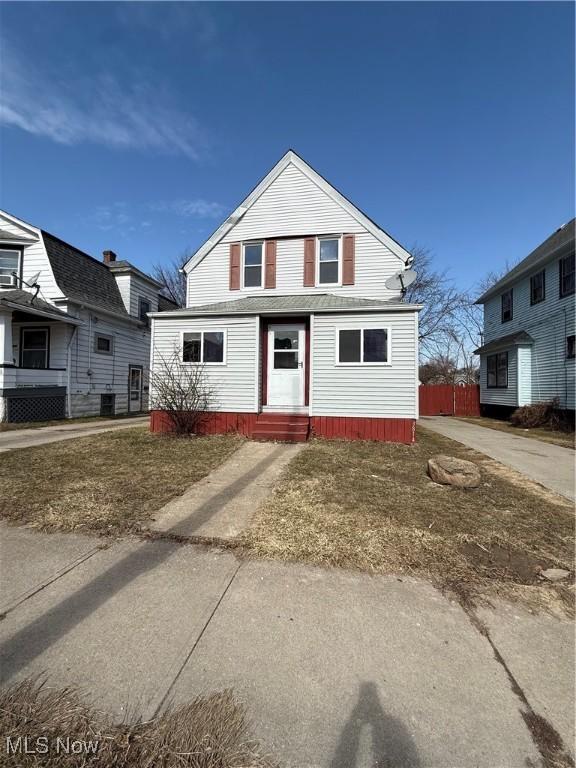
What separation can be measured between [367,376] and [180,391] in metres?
4.90

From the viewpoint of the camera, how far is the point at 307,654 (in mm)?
2102

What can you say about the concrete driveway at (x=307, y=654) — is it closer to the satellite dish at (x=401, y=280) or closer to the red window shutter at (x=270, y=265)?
the satellite dish at (x=401, y=280)

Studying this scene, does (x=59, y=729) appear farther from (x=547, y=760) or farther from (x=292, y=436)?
(x=292, y=436)

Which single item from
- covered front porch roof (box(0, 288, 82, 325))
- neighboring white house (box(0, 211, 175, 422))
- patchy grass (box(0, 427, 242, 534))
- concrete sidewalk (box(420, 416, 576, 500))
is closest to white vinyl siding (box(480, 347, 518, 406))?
concrete sidewalk (box(420, 416, 576, 500))

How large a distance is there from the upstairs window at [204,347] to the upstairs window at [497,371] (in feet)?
48.6

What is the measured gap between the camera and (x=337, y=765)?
1.49 m

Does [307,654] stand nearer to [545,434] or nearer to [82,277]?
[545,434]

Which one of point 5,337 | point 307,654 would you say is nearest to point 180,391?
point 5,337

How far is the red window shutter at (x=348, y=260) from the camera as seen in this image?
11.6 meters

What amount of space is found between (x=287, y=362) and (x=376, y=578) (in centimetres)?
789

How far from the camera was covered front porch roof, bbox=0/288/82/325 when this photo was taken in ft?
38.1

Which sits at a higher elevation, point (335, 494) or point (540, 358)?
point (540, 358)

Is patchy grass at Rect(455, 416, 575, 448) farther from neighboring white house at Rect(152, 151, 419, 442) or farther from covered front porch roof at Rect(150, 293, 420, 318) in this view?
covered front porch roof at Rect(150, 293, 420, 318)

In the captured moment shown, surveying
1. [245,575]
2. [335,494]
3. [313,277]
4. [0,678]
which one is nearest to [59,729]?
[0,678]
